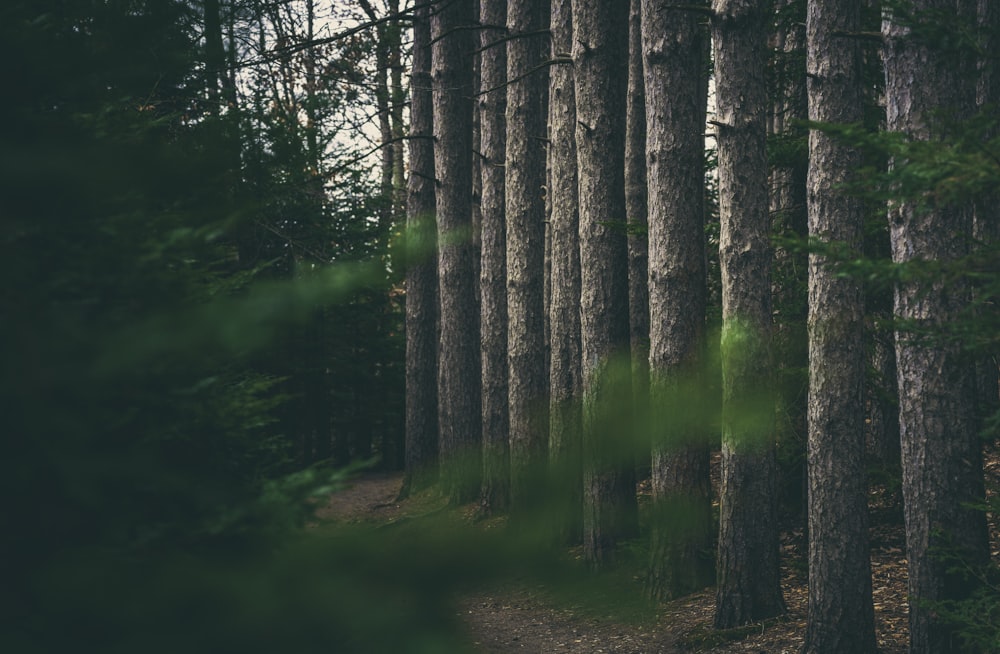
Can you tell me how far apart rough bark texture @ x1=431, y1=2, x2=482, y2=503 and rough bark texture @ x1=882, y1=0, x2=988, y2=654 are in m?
9.88

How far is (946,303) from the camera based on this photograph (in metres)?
Answer: 6.32

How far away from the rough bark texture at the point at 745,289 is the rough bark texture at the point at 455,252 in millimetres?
7845

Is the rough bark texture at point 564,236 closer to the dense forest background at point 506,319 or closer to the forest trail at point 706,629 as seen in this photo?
the dense forest background at point 506,319

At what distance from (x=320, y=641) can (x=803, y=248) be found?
3714 mm

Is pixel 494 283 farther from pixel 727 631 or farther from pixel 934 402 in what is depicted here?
pixel 934 402

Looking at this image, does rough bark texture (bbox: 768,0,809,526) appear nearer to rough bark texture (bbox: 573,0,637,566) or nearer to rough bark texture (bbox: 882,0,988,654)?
rough bark texture (bbox: 573,0,637,566)

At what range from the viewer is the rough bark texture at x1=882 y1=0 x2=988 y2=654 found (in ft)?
20.7

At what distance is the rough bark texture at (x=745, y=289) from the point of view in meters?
8.18

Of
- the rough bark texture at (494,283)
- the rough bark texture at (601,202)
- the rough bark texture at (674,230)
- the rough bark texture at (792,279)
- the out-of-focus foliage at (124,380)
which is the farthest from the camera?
the rough bark texture at (494,283)

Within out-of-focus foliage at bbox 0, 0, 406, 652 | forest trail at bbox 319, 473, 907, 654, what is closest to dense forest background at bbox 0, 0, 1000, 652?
out-of-focus foliage at bbox 0, 0, 406, 652

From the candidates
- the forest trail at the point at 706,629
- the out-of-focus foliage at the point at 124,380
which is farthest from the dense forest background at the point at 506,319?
the forest trail at the point at 706,629

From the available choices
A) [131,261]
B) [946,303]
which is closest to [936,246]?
[946,303]

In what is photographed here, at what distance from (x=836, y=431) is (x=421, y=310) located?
1145cm

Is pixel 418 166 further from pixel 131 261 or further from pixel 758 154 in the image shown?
pixel 131 261
